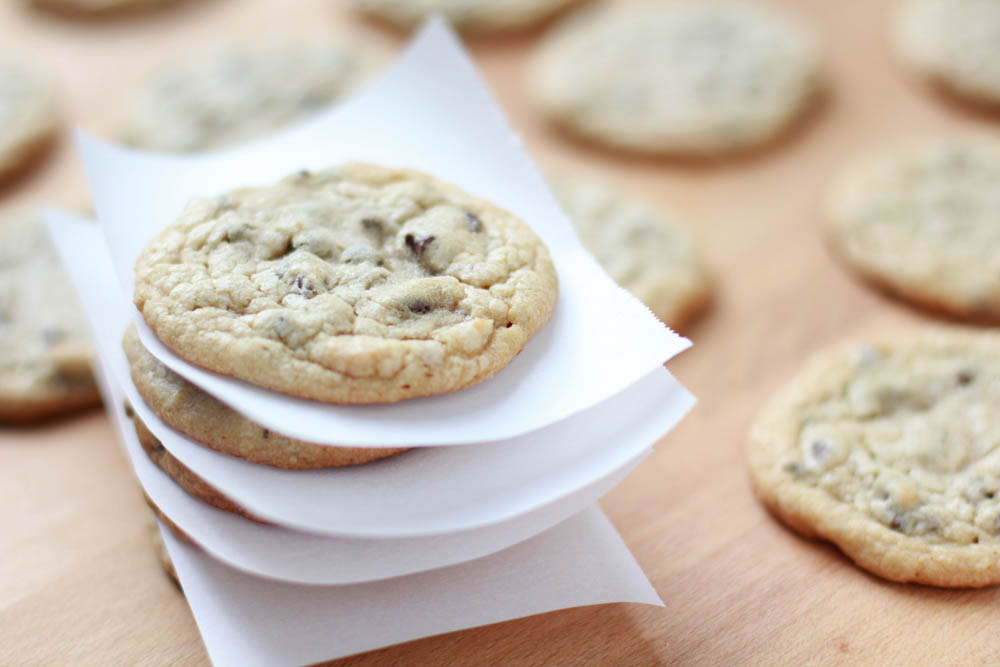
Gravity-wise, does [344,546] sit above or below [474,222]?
below

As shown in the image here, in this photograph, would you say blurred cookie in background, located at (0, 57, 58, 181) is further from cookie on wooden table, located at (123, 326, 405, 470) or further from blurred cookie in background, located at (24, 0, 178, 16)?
cookie on wooden table, located at (123, 326, 405, 470)

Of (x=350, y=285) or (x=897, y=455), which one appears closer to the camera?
(x=350, y=285)

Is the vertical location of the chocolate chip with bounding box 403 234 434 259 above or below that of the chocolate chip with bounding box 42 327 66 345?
above

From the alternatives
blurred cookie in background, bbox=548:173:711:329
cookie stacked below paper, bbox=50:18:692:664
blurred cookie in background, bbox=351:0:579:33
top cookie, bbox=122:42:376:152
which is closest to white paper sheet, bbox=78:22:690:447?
cookie stacked below paper, bbox=50:18:692:664

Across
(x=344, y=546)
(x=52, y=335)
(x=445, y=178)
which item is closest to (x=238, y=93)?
(x=52, y=335)

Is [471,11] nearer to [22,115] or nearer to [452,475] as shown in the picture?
[22,115]

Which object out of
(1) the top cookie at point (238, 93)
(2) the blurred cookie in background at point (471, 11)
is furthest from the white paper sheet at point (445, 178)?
(2) the blurred cookie in background at point (471, 11)

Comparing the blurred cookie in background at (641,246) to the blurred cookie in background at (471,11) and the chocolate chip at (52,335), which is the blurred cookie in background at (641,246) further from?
the chocolate chip at (52,335)
